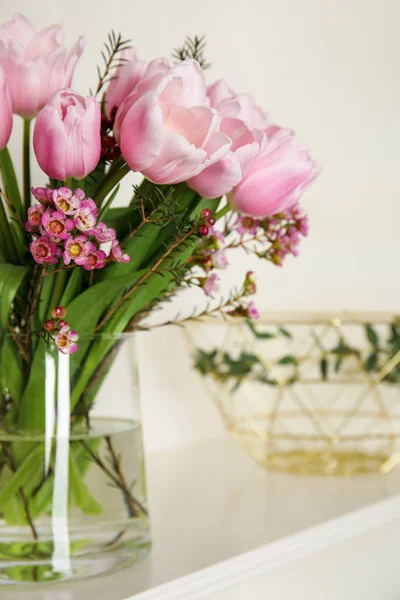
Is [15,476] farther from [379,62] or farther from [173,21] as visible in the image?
[379,62]

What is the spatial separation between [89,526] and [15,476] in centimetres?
6

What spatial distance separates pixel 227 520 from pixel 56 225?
38cm

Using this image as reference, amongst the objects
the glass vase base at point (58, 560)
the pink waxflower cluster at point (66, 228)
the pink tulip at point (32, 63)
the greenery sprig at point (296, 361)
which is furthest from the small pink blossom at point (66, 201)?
the greenery sprig at point (296, 361)

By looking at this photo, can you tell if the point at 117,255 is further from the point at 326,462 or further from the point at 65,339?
the point at 326,462

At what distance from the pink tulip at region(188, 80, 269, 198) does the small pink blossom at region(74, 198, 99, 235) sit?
84mm

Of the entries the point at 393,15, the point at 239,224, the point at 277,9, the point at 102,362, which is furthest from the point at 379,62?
the point at 102,362

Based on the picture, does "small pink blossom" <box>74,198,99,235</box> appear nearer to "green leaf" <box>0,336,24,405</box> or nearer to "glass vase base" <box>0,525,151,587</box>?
"green leaf" <box>0,336,24,405</box>

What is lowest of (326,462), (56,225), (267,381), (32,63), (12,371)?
(326,462)

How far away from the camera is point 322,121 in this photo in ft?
4.14

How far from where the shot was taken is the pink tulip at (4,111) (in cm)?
46

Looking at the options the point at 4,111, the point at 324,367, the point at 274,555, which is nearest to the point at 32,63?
the point at 4,111

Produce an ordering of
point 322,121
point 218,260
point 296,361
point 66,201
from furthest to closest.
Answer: point 322,121 → point 296,361 → point 218,260 → point 66,201

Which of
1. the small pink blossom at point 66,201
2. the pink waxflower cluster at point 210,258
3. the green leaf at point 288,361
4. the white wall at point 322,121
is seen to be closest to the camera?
the small pink blossom at point 66,201

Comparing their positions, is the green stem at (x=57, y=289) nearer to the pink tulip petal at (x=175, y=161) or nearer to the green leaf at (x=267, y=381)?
the pink tulip petal at (x=175, y=161)
